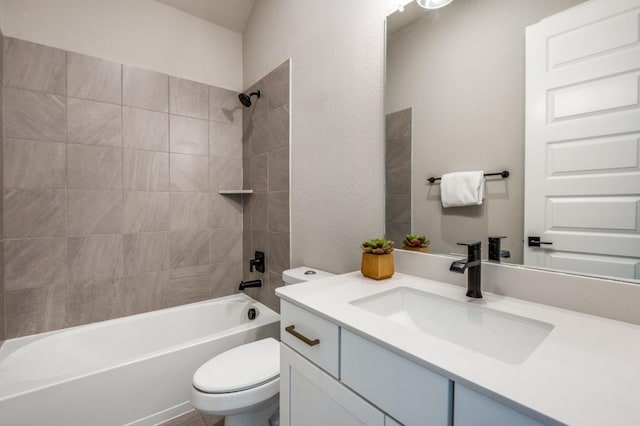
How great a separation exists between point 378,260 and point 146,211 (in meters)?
1.78

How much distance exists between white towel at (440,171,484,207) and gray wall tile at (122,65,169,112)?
2.06 m

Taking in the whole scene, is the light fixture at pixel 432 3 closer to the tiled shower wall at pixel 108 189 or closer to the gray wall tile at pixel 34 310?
the tiled shower wall at pixel 108 189

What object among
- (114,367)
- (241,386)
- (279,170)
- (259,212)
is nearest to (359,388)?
(241,386)

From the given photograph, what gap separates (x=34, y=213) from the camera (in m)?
1.71

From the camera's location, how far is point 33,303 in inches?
67.6

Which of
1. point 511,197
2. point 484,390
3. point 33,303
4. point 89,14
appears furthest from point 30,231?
point 511,197

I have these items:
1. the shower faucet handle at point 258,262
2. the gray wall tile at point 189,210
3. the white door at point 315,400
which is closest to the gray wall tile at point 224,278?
the shower faucet handle at point 258,262

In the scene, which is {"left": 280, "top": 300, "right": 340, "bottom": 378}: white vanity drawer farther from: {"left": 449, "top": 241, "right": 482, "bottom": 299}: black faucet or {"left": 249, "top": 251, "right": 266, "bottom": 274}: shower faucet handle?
{"left": 249, "top": 251, "right": 266, "bottom": 274}: shower faucet handle

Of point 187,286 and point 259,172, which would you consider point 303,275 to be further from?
point 187,286

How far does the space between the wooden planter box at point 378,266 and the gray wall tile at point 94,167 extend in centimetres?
182

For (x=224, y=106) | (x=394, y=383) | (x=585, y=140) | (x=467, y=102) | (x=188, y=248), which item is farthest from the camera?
(x=224, y=106)

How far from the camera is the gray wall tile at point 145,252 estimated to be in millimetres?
1997

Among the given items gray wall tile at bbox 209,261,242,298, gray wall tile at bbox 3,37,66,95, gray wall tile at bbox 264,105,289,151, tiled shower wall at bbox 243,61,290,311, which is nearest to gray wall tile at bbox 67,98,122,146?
gray wall tile at bbox 3,37,66,95

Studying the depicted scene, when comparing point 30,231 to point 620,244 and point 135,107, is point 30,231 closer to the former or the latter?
point 135,107
